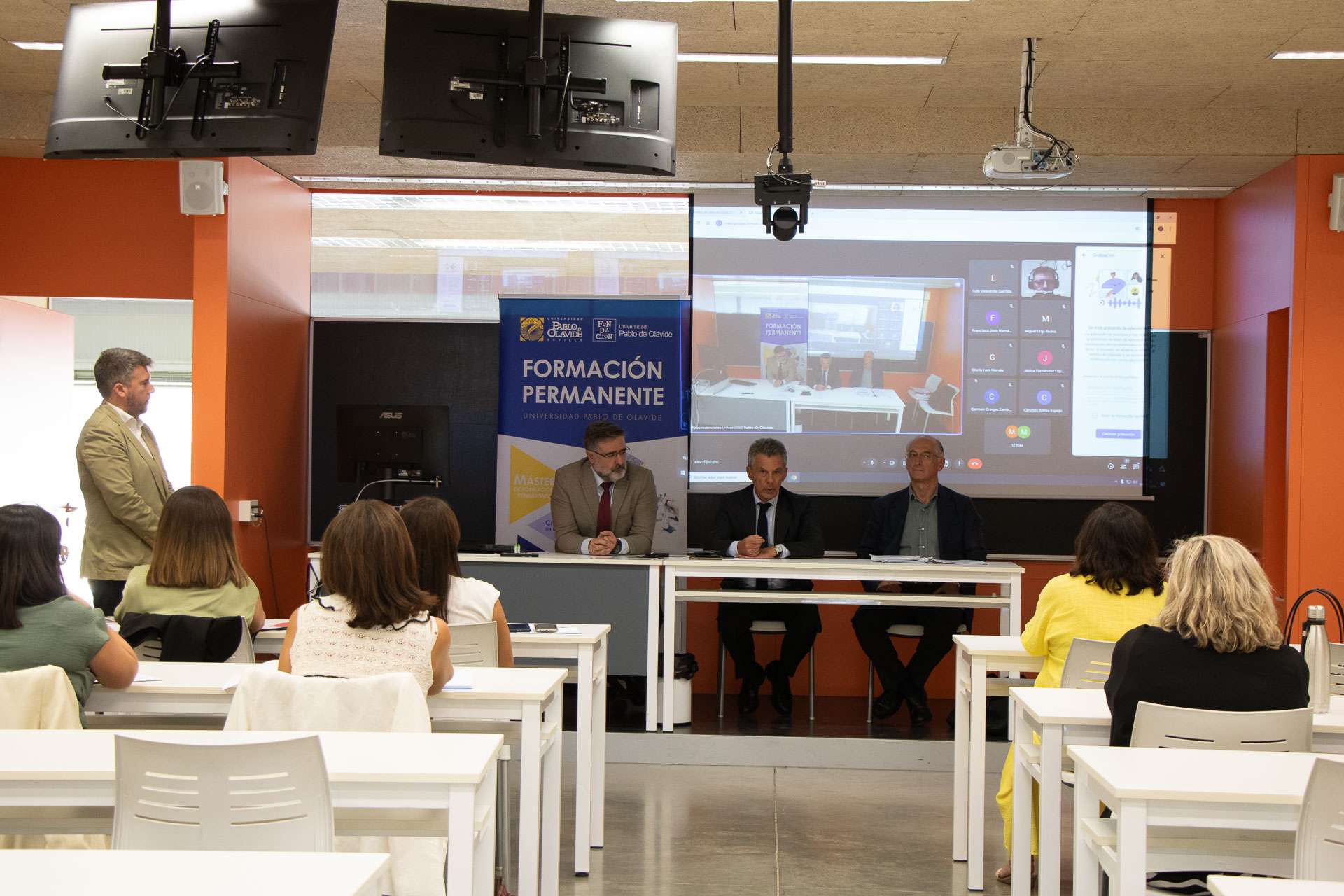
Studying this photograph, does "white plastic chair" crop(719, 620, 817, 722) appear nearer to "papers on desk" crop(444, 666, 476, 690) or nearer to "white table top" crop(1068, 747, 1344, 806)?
"papers on desk" crop(444, 666, 476, 690)

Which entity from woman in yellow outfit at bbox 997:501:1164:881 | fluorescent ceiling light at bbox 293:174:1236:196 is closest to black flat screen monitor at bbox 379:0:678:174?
woman in yellow outfit at bbox 997:501:1164:881

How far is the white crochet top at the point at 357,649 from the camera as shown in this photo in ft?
10.3

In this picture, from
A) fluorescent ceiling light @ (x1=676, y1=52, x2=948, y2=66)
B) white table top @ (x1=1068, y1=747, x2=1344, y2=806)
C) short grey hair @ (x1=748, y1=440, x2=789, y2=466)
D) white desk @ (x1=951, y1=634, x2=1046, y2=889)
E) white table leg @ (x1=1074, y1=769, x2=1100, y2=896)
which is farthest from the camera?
short grey hair @ (x1=748, y1=440, x2=789, y2=466)

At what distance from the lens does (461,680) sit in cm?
346

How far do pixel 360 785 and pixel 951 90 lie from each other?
499 cm

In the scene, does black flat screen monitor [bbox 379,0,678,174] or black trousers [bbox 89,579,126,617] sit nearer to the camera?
black flat screen monitor [bbox 379,0,678,174]

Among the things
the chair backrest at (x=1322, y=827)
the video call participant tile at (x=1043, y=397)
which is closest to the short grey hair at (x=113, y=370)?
the video call participant tile at (x=1043, y=397)

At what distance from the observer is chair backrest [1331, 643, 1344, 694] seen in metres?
4.03

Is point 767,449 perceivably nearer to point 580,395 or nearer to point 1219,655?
point 580,395

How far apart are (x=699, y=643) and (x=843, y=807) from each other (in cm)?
229

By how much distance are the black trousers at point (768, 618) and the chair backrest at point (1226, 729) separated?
12.2 feet

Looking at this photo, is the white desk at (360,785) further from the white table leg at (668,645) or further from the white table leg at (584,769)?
the white table leg at (668,645)

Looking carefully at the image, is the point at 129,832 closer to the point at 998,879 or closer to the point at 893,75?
the point at 998,879

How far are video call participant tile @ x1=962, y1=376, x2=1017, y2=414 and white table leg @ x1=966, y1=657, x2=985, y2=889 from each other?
3.24 meters
